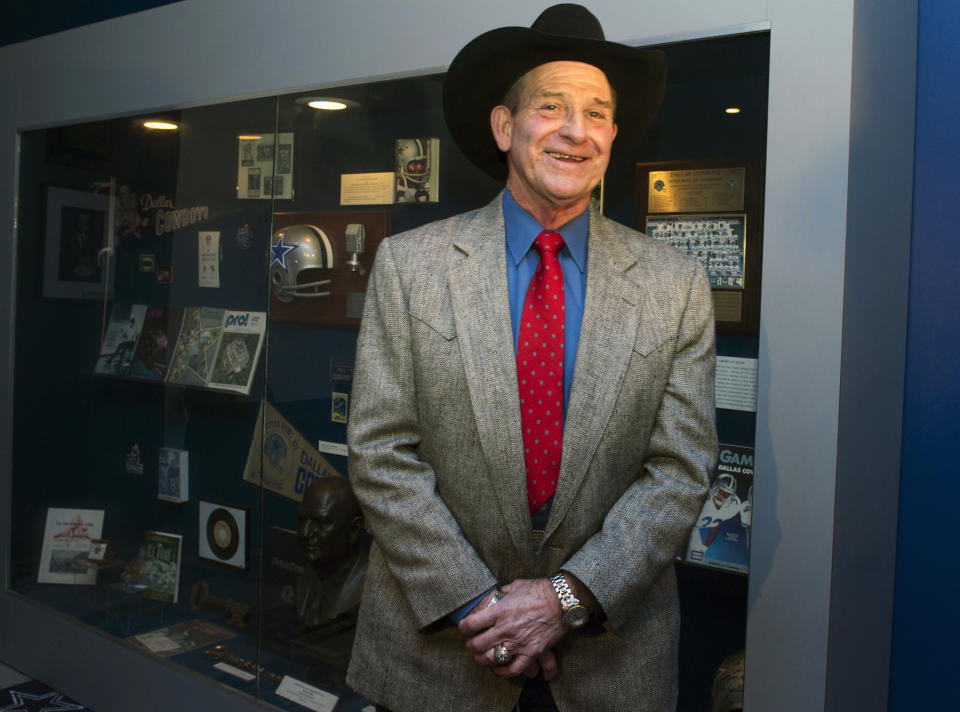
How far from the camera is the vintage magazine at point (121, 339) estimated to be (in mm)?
3088

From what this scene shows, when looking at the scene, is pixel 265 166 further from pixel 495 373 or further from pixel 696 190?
pixel 495 373

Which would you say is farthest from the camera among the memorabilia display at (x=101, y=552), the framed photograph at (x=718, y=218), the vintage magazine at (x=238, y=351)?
the memorabilia display at (x=101, y=552)

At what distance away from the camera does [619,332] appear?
4.81 ft

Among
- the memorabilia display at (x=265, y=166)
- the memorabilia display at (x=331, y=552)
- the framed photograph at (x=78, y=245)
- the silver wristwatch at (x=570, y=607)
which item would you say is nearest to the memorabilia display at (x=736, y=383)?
the silver wristwatch at (x=570, y=607)

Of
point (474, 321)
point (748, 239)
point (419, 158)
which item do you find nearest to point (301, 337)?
point (419, 158)

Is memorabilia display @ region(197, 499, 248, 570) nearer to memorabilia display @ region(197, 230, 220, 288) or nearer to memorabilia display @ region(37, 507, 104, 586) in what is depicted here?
memorabilia display @ region(37, 507, 104, 586)

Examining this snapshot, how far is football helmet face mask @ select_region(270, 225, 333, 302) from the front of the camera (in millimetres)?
2504

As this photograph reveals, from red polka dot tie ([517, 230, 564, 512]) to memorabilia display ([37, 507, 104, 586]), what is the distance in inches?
95.6

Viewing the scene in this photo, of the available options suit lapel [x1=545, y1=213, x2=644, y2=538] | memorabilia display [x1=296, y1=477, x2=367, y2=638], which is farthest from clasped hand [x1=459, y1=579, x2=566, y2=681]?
memorabilia display [x1=296, y1=477, x2=367, y2=638]

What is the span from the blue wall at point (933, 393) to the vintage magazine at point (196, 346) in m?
2.12

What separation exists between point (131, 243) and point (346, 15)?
50.3 inches

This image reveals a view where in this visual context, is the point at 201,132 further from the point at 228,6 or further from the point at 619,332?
the point at 619,332

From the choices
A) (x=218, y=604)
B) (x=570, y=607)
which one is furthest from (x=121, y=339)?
(x=570, y=607)

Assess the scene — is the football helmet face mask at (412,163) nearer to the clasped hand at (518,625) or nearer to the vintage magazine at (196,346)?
the vintage magazine at (196,346)
